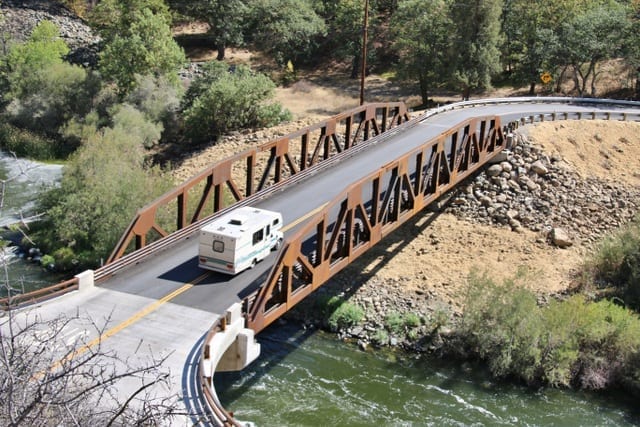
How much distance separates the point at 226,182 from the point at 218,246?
22.5ft

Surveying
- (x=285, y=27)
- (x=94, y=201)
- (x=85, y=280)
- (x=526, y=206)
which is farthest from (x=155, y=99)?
(x=85, y=280)

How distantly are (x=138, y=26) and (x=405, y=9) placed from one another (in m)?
21.6

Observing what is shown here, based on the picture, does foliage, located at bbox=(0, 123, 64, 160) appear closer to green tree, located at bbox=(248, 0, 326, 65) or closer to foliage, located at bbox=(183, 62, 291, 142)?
foliage, located at bbox=(183, 62, 291, 142)

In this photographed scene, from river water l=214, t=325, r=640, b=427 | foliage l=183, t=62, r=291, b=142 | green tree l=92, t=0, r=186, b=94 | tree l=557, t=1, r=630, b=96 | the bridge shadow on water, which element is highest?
tree l=557, t=1, r=630, b=96

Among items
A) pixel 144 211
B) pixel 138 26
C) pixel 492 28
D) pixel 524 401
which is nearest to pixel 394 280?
pixel 524 401

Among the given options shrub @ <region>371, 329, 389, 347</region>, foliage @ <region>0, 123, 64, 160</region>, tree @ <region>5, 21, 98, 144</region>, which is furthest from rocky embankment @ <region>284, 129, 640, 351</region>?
tree @ <region>5, 21, 98, 144</region>

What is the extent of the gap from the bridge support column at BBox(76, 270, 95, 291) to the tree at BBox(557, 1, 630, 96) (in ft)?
142

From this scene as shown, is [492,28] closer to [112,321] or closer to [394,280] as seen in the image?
[394,280]

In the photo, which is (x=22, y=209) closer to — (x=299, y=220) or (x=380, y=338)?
(x=299, y=220)

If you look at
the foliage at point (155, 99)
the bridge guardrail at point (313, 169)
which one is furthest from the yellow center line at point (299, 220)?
the foliage at point (155, 99)

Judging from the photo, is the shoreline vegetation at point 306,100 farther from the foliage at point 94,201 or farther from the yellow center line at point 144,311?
the yellow center line at point 144,311

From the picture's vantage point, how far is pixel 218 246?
24.3m

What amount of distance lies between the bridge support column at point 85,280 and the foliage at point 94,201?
12.1 m

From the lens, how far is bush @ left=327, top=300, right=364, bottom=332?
1230 inches
